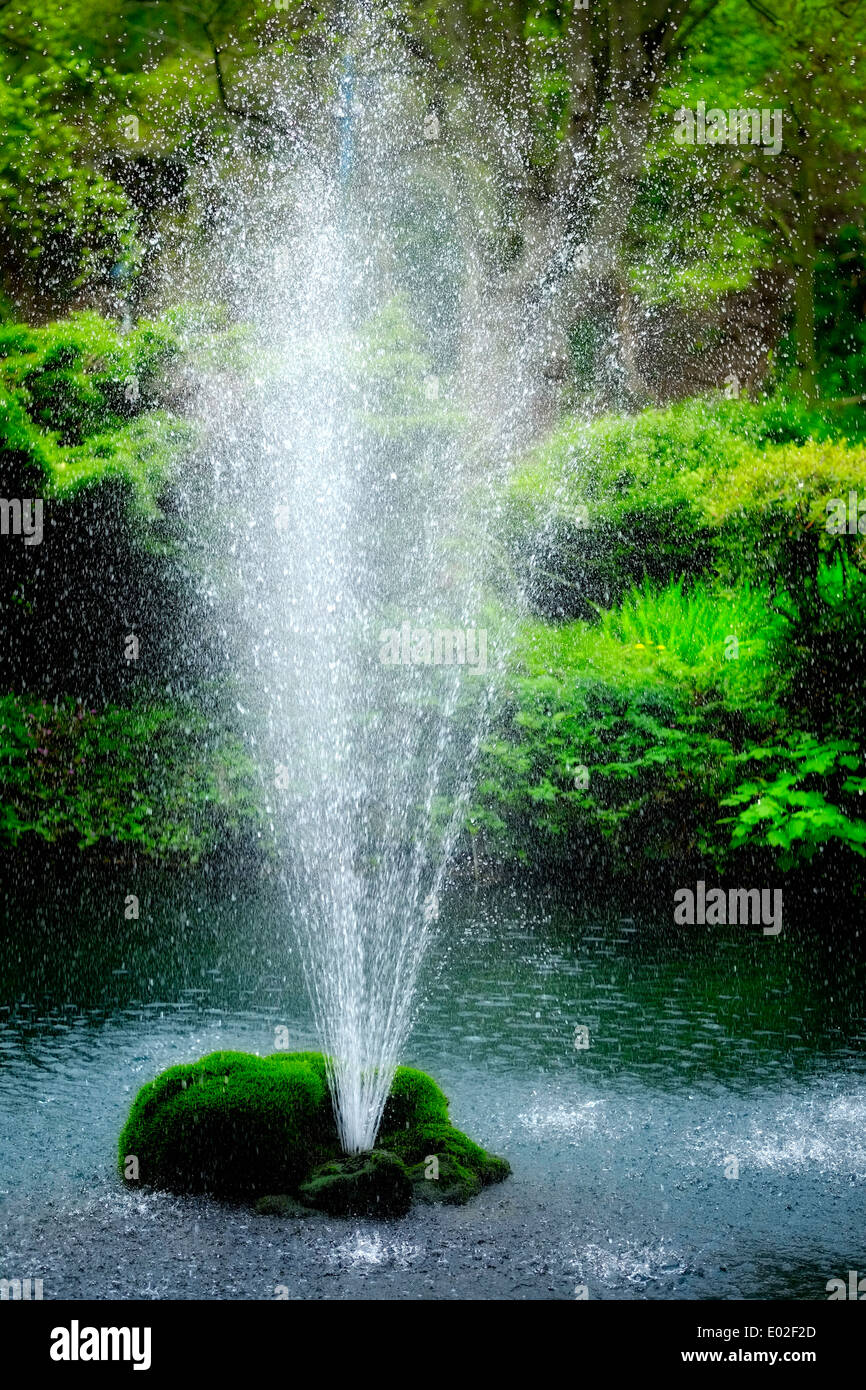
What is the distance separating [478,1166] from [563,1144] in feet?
2.06

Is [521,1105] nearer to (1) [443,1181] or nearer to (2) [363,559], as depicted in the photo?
(1) [443,1181]

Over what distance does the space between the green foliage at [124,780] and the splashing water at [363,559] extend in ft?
1.63

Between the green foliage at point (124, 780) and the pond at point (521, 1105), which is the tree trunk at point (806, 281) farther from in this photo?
the green foliage at point (124, 780)

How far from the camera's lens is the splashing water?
44.9ft

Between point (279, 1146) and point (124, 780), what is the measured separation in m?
8.54

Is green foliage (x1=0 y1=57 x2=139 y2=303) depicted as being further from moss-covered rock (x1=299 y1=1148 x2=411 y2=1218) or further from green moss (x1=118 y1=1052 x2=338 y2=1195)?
moss-covered rock (x1=299 y1=1148 x2=411 y2=1218)

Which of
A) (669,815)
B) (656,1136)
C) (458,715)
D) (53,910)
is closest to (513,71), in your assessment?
(458,715)

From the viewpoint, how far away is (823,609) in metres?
11.8

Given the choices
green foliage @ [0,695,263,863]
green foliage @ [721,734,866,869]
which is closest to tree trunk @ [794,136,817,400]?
green foliage @ [721,734,866,869]

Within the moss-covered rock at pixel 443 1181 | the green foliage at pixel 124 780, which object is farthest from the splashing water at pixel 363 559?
the moss-covered rock at pixel 443 1181

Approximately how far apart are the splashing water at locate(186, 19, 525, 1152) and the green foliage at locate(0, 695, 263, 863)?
1.63ft

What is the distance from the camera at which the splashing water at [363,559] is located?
13688mm

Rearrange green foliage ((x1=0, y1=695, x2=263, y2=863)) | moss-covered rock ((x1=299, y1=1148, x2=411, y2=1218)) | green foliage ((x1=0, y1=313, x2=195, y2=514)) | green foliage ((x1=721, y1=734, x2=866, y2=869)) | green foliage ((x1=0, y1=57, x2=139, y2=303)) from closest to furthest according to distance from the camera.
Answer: moss-covered rock ((x1=299, y1=1148, x2=411, y2=1218))
green foliage ((x1=721, y1=734, x2=866, y2=869))
green foliage ((x1=0, y1=313, x2=195, y2=514))
green foliage ((x1=0, y1=695, x2=263, y2=863))
green foliage ((x1=0, y1=57, x2=139, y2=303))

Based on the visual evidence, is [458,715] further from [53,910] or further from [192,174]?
[192,174]
